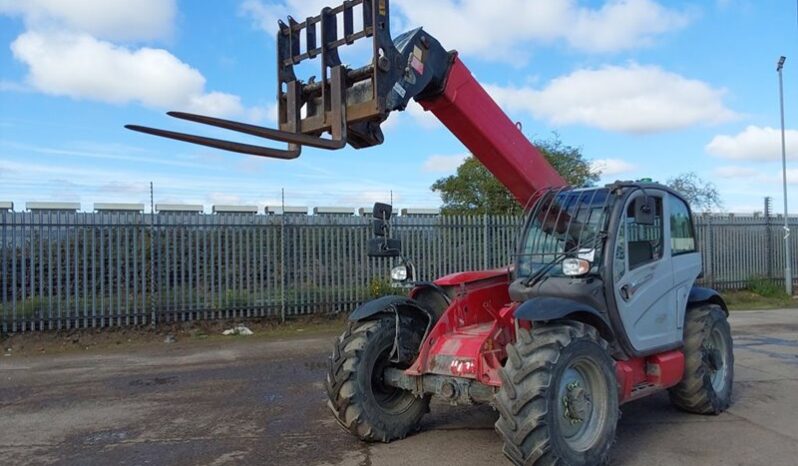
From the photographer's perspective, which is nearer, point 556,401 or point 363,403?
point 556,401

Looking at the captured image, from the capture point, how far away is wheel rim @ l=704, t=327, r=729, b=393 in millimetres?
6867

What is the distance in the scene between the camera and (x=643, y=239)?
6.21m

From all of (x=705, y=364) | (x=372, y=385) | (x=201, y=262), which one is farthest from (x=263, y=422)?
(x=201, y=262)

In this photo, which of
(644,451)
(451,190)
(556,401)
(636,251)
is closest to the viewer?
(556,401)

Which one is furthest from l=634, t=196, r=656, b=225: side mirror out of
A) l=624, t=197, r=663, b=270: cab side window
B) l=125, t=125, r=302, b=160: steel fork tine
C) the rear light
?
l=125, t=125, r=302, b=160: steel fork tine

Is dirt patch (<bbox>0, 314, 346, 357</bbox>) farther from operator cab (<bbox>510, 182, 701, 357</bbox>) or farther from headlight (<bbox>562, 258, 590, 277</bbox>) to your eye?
headlight (<bbox>562, 258, 590, 277</bbox>)

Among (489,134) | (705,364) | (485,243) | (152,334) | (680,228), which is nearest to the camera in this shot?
(489,134)

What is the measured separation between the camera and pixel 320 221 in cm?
1445

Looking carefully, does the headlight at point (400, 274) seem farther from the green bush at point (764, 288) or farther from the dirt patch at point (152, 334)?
the green bush at point (764, 288)

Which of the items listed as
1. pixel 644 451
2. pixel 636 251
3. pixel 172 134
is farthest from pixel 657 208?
pixel 172 134

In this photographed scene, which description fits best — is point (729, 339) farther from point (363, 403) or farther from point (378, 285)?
point (378, 285)

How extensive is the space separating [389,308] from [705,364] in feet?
10.6

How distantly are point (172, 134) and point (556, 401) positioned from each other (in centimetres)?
318

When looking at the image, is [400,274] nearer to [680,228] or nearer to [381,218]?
[381,218]
